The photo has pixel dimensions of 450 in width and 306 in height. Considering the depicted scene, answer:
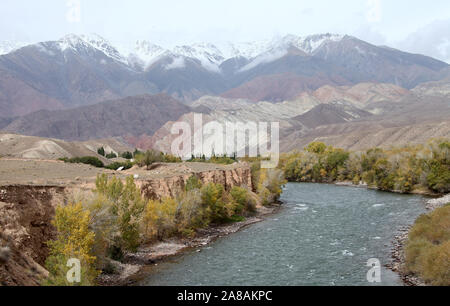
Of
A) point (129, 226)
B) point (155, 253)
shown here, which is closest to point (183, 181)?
Result: point (155, 253)

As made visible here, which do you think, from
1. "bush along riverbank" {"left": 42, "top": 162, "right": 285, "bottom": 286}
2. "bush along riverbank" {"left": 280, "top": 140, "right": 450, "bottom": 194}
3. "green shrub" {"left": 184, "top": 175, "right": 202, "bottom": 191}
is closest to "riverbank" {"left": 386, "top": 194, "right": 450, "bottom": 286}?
"bush along riverbank" {"left": 42, "top": 162, "right": 285, "bottom": 286}

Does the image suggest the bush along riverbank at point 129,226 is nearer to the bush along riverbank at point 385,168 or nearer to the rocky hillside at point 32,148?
the bush along riverbank at point 385,168

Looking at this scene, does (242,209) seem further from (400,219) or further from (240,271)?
(240,271)

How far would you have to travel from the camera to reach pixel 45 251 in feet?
77.4

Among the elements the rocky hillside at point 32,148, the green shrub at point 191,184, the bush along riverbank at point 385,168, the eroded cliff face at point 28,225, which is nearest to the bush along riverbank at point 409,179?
the bush along riverbank at point 385,168

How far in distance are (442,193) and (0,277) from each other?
198 feet

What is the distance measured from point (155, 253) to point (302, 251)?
1127 centimetres

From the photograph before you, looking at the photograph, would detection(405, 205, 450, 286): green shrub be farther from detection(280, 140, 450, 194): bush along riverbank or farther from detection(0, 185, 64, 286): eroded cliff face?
detection(280, 140, 450, 194): bush along riverbank

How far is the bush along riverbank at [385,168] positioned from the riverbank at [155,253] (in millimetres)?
31859

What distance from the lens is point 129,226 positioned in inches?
1160

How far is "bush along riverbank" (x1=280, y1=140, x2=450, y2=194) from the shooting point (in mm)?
62719

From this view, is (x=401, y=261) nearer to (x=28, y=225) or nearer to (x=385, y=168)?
(x=28, y=225)

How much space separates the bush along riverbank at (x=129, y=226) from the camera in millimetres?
22453
